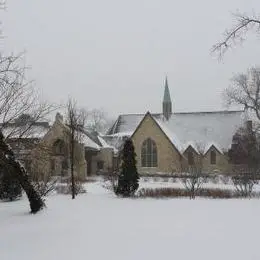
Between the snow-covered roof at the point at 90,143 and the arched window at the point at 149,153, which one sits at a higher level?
the snow-covered roof at the point at 90,143

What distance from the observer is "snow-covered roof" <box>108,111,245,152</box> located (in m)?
53.8

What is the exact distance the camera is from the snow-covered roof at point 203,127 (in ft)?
176

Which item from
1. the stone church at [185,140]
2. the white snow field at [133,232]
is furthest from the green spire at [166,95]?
the white snow field at [133,232]

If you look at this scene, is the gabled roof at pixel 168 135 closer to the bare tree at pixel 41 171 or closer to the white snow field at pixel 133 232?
the bare tree at pixel 41 171

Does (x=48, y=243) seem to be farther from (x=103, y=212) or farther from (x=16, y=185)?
(x=16, y=185)

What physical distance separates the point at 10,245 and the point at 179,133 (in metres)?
47.1

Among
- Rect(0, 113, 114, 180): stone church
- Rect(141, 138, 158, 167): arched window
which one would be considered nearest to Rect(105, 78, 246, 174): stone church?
Rect(141, 138, 158, 167): arched window

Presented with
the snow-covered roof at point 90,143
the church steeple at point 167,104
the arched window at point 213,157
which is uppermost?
the church steeple at point 167,104

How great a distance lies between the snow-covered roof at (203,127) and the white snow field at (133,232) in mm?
38942

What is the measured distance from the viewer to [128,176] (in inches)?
830

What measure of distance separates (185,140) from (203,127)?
3.24 meters

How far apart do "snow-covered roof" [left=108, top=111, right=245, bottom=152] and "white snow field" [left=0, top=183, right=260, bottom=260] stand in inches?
1533

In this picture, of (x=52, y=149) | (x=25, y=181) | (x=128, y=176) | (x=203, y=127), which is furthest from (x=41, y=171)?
(x=203, y=127)

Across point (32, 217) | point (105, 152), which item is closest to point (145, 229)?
point (32, 217)
